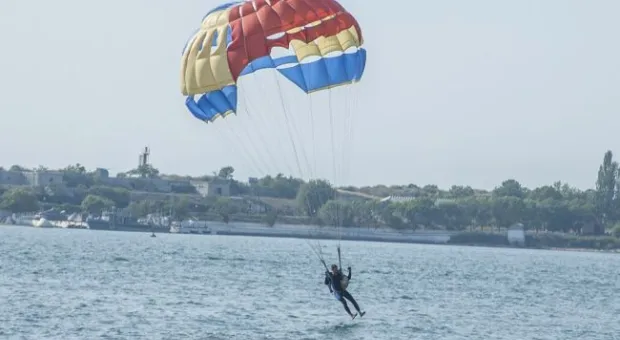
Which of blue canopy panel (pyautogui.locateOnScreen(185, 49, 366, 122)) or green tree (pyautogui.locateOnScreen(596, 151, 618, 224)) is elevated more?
green tree (pyautogui.locateOnScreen(596, 151, 618, 224))

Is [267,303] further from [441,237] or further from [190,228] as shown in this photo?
[441,237]

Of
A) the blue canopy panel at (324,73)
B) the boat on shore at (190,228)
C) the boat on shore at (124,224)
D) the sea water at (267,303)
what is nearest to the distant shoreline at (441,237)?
the boat on shore at (190,228)

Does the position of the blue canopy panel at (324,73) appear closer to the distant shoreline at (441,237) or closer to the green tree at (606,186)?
the distant shoreline at (441,237)

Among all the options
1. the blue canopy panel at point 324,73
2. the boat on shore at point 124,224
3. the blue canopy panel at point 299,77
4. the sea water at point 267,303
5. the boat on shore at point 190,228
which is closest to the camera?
the blue canopy panel at point 299,77

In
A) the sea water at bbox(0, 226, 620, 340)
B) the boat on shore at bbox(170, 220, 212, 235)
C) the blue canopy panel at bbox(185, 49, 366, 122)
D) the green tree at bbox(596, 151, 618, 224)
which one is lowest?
the sea water at bbox(0, 226, 620, 340)

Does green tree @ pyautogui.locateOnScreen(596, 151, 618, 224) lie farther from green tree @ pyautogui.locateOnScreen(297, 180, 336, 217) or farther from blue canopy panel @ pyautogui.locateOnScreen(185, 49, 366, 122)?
blue canopy panel @ pyautogui.locateOnScreen(185, 49, 366, 122)

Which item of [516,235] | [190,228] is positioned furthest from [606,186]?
[190,228]

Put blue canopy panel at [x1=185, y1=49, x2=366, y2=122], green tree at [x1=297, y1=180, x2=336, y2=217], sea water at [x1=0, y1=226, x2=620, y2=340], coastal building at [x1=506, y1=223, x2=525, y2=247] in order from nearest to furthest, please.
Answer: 1. blue canopy panel at [x1=185, y1=49, x2=366, y2=122]
2. sea water at [x1=0, y1=226, x2=620, y2=340]
3. green tree at [x1=297, y1=180, x2=336, y2=217]
4. coastal building at [x1=506, y1=223, x2=525, y2=247]

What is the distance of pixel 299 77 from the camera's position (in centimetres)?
4200

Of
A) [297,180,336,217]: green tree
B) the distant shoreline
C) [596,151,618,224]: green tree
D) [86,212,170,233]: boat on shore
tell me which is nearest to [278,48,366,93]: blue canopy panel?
[297,180,336,217]: green tree

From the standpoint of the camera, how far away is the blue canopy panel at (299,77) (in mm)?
41469

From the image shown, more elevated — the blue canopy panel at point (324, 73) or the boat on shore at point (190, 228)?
the boat on shore at point (190, 228)

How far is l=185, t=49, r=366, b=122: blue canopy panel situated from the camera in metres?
41.5

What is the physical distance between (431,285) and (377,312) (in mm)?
18349
